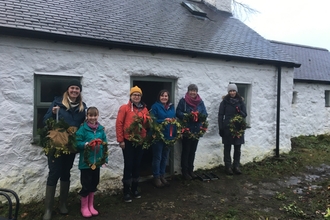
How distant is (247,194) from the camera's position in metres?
5.66

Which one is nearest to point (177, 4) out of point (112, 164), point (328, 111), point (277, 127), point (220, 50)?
point (220, 50)

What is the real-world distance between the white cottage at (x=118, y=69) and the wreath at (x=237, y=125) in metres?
0.62

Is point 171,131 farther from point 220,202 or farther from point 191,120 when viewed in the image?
point 220,202

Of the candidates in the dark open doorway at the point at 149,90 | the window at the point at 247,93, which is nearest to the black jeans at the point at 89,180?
the dark open doorway at the point at 149,90

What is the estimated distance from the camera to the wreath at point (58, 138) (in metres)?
3.99

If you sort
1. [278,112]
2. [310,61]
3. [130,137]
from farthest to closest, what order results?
1. [310,61]
2. [278,112]
3. [130,137]

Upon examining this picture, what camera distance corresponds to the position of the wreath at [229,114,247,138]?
6.47 m

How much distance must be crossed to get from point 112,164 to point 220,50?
3814 mm

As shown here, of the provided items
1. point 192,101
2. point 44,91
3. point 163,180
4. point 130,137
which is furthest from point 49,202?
point 192,101

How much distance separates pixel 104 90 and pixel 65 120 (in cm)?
135

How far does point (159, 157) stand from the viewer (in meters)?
5.54

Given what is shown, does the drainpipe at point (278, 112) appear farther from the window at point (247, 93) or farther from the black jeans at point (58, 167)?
the black jeans at point (58, 167)

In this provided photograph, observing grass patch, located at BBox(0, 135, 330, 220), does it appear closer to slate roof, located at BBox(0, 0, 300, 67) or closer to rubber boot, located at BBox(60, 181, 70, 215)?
rubber boot, located at BBox(60, 181, 70, 215)

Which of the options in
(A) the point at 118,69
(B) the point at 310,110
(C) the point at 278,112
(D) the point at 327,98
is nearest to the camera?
(A) the point at 118,69
